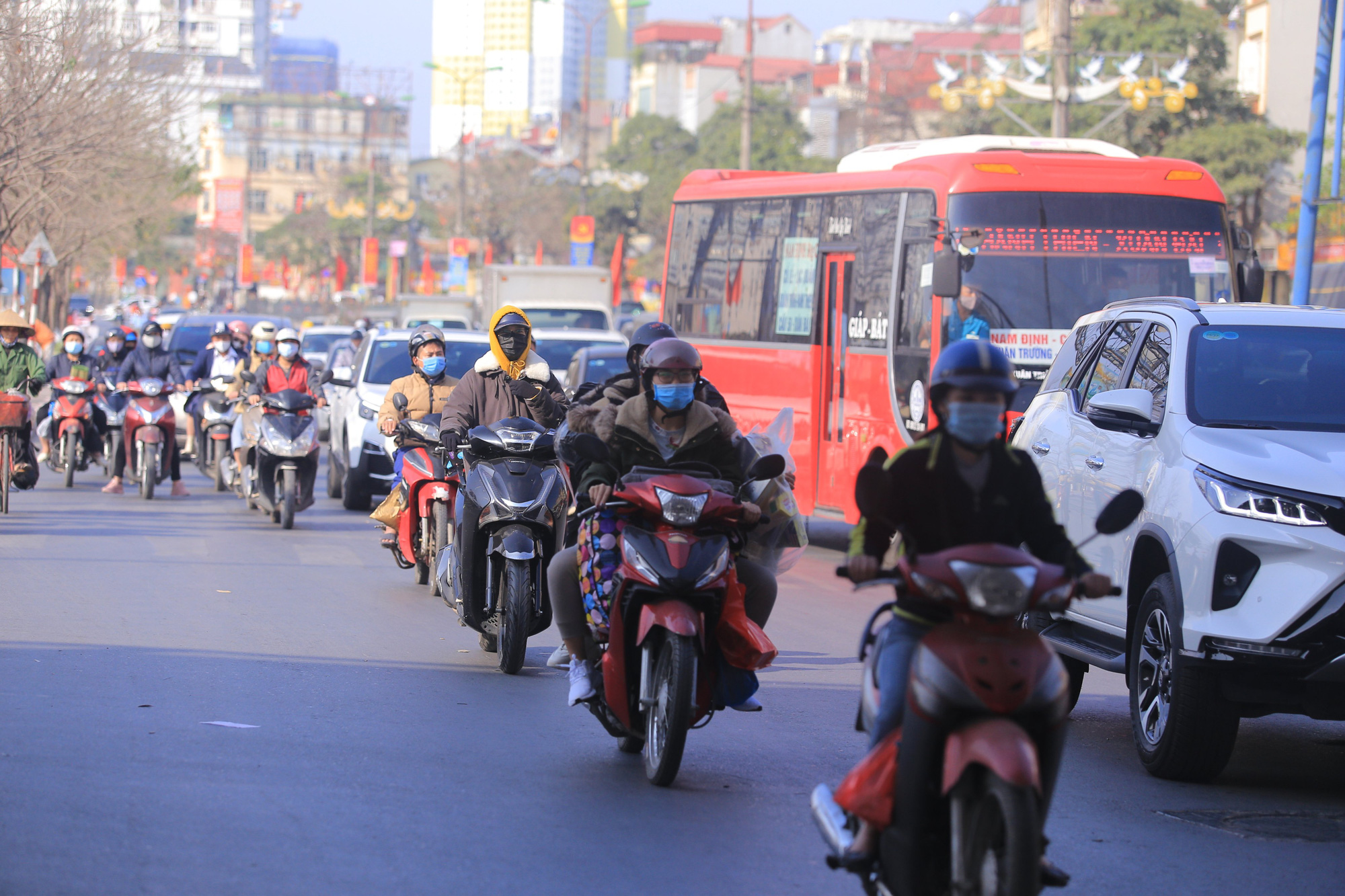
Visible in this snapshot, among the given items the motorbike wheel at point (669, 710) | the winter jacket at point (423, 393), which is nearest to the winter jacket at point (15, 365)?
the winter jacket at point (423, 393)

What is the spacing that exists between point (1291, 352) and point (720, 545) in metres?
2.88

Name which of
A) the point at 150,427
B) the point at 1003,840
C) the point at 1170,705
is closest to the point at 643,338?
the point at 1170,705

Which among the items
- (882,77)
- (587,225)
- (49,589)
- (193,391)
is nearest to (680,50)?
(882,77)

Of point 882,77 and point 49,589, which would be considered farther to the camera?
point 882,77

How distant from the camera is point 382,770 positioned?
636 cm

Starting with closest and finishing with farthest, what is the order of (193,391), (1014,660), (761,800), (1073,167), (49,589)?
(1014,660)
(761,800)
(49,589)
(1073,167)
(193,391)

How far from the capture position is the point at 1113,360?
8188 millimetres

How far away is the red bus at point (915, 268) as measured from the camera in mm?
13594

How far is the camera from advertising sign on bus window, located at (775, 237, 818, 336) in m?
15.8

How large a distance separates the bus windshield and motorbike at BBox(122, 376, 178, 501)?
857cm

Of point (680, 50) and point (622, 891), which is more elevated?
point (680, 50)

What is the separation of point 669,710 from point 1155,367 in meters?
3.00

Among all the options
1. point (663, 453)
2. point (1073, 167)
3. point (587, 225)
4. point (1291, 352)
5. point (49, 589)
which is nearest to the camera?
point (663, 453)

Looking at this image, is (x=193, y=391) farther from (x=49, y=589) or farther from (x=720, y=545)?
(x=720, y=545)
